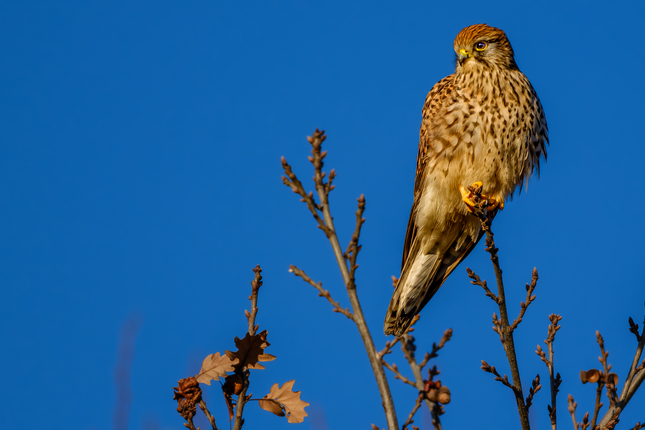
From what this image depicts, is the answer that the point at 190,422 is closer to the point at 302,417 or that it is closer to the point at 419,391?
the point at 302,417

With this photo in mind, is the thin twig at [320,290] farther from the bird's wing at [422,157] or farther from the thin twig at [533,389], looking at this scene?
the bird's wing at [422,157]

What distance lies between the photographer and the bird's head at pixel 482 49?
15.7ft

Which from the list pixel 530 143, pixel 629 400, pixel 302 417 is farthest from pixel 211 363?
pixel 530 143

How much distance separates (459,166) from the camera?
4637 mm

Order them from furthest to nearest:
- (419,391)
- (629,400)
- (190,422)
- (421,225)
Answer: (421,225) < (629,400) < (190,422) < (419,391)

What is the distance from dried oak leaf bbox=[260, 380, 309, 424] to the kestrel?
2009mm

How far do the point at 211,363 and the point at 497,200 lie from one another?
3.00 m

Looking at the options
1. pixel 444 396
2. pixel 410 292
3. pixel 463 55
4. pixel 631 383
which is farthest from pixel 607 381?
pixel 463 55

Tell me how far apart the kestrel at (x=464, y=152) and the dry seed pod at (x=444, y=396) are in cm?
242

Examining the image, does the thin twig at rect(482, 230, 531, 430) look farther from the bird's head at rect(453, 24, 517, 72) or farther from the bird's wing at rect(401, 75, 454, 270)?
the bird's head at rect(453, 24, 517, 72)

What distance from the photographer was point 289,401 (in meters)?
2.28

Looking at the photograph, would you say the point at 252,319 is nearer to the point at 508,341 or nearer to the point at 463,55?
the point at 508,341

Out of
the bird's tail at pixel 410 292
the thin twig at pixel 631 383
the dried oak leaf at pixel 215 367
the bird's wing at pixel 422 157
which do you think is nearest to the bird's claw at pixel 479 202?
the bird's wing at pixel 422 157

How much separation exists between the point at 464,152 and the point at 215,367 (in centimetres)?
287
